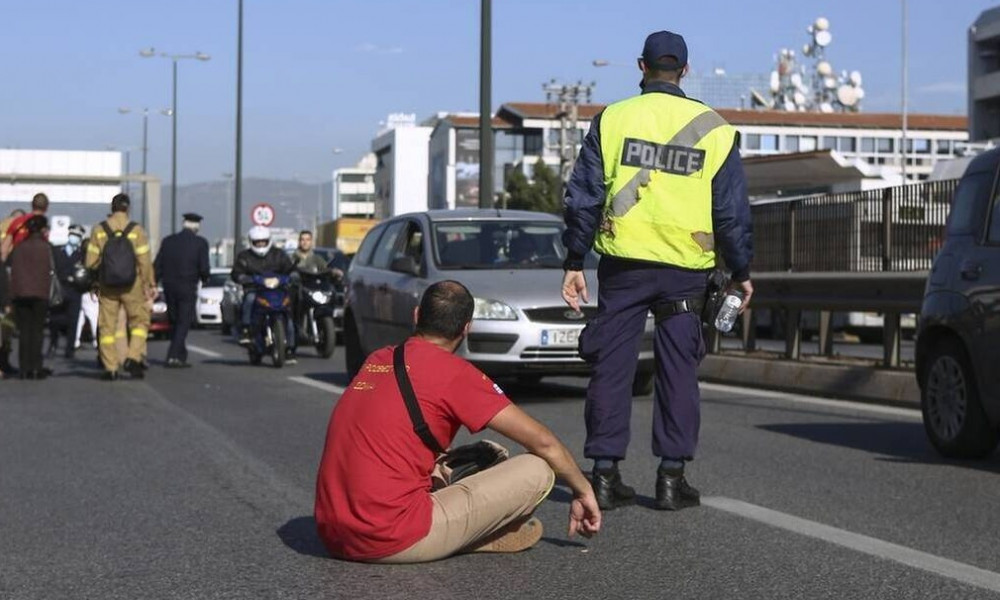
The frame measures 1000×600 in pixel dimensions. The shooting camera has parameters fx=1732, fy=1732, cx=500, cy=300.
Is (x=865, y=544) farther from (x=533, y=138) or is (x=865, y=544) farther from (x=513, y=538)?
(x=533, y=138)

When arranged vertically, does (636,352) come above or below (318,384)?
above

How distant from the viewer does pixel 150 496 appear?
25.9 ft

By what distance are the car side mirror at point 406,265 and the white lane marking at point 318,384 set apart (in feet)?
4.17

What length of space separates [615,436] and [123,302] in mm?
11003

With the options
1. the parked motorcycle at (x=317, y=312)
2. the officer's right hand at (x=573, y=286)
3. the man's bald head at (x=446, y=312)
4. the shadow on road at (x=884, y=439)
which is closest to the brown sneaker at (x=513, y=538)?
the man's bald head at (x=446, y=312)

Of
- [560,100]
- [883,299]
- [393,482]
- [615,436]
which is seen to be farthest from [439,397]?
[560,100]

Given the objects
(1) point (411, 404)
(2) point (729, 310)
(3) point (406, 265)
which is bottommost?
(1) point (411, 404)

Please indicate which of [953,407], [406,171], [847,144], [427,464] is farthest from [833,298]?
[406,171]

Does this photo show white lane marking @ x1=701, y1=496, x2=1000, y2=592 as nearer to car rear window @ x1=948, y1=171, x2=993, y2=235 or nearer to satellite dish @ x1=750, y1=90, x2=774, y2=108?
car rear window @ x1=948, y1=171, x2=993, y2=235

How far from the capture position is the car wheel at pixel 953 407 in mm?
9297

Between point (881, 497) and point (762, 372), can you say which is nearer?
point (881, 497)

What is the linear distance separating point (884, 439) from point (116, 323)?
907 centimetres

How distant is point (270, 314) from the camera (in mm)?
19828

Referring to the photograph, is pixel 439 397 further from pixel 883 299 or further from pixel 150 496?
pixel 883 299
